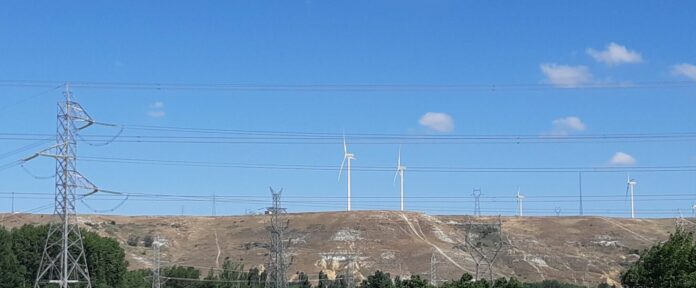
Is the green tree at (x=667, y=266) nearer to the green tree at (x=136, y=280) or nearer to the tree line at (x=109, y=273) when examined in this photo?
the tree line at (x=109, y=273)

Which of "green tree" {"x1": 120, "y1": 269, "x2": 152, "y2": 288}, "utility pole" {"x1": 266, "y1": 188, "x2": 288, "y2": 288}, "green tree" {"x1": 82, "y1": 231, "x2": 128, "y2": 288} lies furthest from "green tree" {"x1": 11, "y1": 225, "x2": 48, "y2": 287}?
"utility pole" {"x1": 266, "y1": 188, "x2": 288, "y2": 288}

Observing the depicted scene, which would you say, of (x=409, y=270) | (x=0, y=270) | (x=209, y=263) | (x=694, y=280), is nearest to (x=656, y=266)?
(x=694, y=280)

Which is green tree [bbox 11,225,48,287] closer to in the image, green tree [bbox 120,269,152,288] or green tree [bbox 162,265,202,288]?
green tree [bbox 120,269,152,288]

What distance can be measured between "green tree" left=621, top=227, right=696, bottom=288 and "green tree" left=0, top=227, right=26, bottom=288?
7646 cm

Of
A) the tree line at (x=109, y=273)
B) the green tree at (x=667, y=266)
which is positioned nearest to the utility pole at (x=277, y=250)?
the tree line at (x=109, y=273)

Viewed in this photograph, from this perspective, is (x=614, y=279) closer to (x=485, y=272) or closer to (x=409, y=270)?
(x=485, y=272)

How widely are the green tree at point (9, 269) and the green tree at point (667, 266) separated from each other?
251ft

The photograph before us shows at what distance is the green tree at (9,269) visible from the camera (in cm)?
11219

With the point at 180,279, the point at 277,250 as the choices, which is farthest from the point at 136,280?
the point at 277,250

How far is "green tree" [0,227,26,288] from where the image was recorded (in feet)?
368

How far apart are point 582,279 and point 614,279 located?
6697mm

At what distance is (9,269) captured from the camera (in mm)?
113938

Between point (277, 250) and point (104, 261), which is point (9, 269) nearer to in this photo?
point (104, 261)

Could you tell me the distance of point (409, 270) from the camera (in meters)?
188
